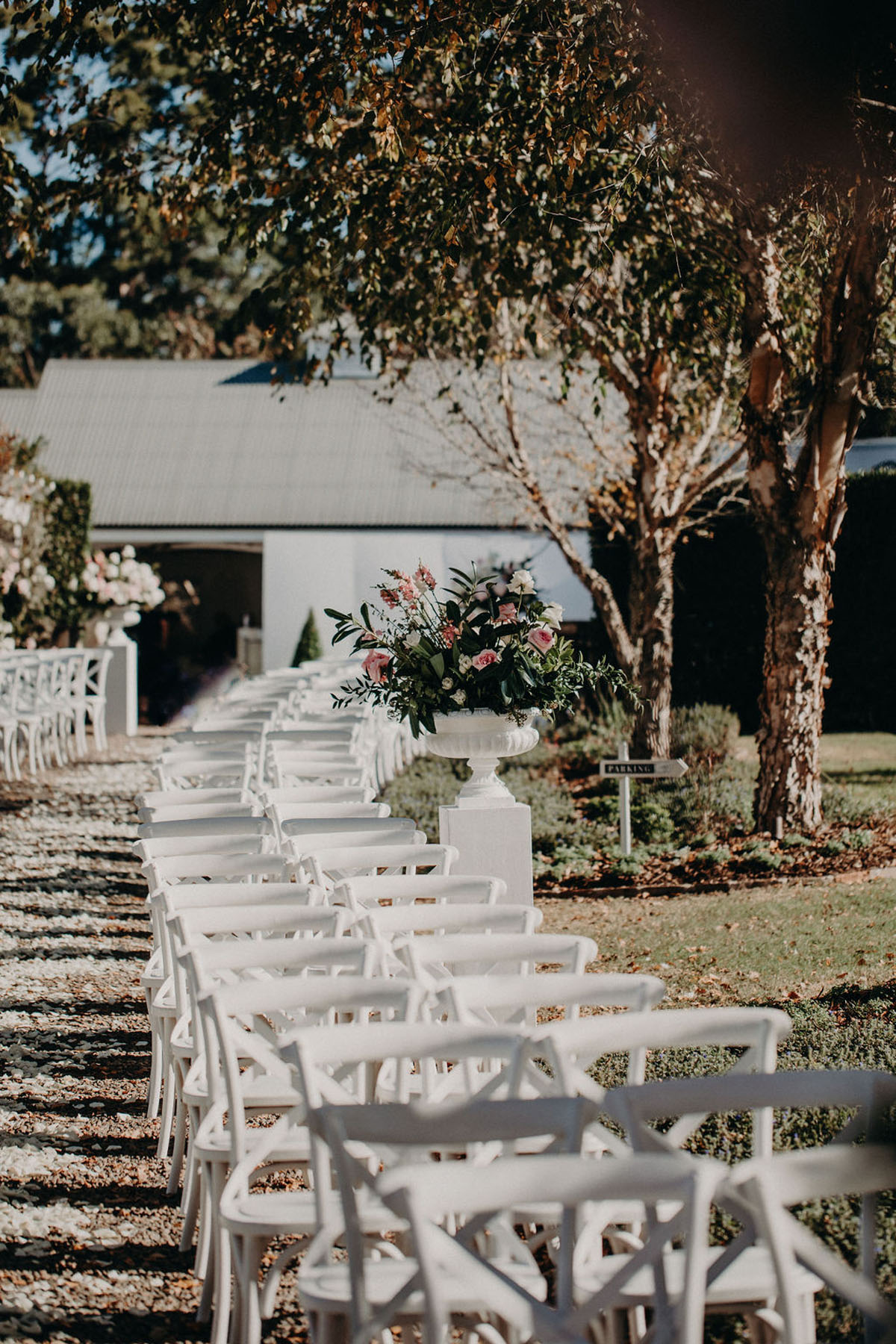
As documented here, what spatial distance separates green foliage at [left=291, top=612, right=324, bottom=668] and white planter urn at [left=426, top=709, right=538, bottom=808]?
49.5ft

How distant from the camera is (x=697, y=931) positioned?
7.62 meters

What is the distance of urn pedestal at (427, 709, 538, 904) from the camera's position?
640 centimetres

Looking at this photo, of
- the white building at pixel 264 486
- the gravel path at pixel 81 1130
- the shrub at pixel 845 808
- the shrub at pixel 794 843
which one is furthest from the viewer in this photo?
the white building at pixel 264 486

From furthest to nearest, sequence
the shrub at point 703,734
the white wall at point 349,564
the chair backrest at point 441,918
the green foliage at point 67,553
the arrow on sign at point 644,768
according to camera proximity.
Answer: the white wall at point 349,564
the green foliage at point 67,553
the shrub at point 703,734
the arrow on sign at point 644,768
the chair backrest at point 441,918

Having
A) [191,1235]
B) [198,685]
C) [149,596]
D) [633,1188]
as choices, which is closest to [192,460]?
[198,685]

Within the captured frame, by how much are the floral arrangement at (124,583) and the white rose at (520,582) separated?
1260 centimetres

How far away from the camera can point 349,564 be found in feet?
79.8

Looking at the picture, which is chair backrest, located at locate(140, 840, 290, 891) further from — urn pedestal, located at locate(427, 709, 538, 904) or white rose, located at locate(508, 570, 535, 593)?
white rose, located at locate(508, 570, 535, 593)

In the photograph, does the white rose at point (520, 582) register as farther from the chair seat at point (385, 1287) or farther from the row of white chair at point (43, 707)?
the row of white chair at point (43, 707)

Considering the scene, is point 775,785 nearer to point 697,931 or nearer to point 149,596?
point 697,931

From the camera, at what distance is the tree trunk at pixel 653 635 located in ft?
44.3

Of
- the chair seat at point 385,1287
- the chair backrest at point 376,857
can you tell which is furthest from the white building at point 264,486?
the chair seat at point 385,1287

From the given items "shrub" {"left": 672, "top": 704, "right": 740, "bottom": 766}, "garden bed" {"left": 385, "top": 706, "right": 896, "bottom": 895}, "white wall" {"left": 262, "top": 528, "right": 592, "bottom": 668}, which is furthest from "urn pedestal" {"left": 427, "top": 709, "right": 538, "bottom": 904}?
"white wall" {"left": 262, "top": 528, "right": 592, "bottom": 668}

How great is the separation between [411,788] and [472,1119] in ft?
31.3
